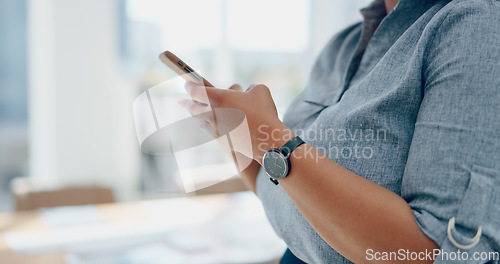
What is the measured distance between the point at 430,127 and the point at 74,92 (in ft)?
9.67

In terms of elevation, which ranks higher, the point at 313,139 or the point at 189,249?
the point at 313,139

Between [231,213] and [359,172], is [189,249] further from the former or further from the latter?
[359,172]

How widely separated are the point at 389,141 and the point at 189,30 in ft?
10.1

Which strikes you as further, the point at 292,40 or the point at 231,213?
the point at 292,40

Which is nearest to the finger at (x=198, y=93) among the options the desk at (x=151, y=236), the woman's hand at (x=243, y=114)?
the woman's hand at (x=243, y=114)

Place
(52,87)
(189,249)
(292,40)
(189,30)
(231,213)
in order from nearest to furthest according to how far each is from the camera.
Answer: (189,249) < (231,213) < (52,87) < (189,30) < (292,40)

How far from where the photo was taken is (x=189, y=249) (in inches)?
55.1

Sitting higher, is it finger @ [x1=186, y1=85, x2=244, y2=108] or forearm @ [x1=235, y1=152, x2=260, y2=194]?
finger @ [x1=186, y1=85, x2=244, y2=108]

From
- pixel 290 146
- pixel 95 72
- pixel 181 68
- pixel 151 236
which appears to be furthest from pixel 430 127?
pixel 95 72

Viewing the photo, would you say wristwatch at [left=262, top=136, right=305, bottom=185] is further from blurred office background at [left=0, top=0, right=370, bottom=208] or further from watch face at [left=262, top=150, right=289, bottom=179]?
blurred office background at [left=0, top=0, right=370, bottom=208]

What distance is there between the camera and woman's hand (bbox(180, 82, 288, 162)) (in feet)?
1.70

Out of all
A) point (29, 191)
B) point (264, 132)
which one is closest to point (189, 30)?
point (29, 191)

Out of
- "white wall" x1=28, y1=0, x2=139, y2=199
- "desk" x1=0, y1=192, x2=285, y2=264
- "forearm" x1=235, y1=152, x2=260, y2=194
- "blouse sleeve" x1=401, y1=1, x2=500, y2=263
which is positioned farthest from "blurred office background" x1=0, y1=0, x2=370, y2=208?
"blouse sleeve" x1=401, y1=1, x2=500, y2=263

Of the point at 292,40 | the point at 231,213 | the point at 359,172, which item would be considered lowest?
the point at 231,213
